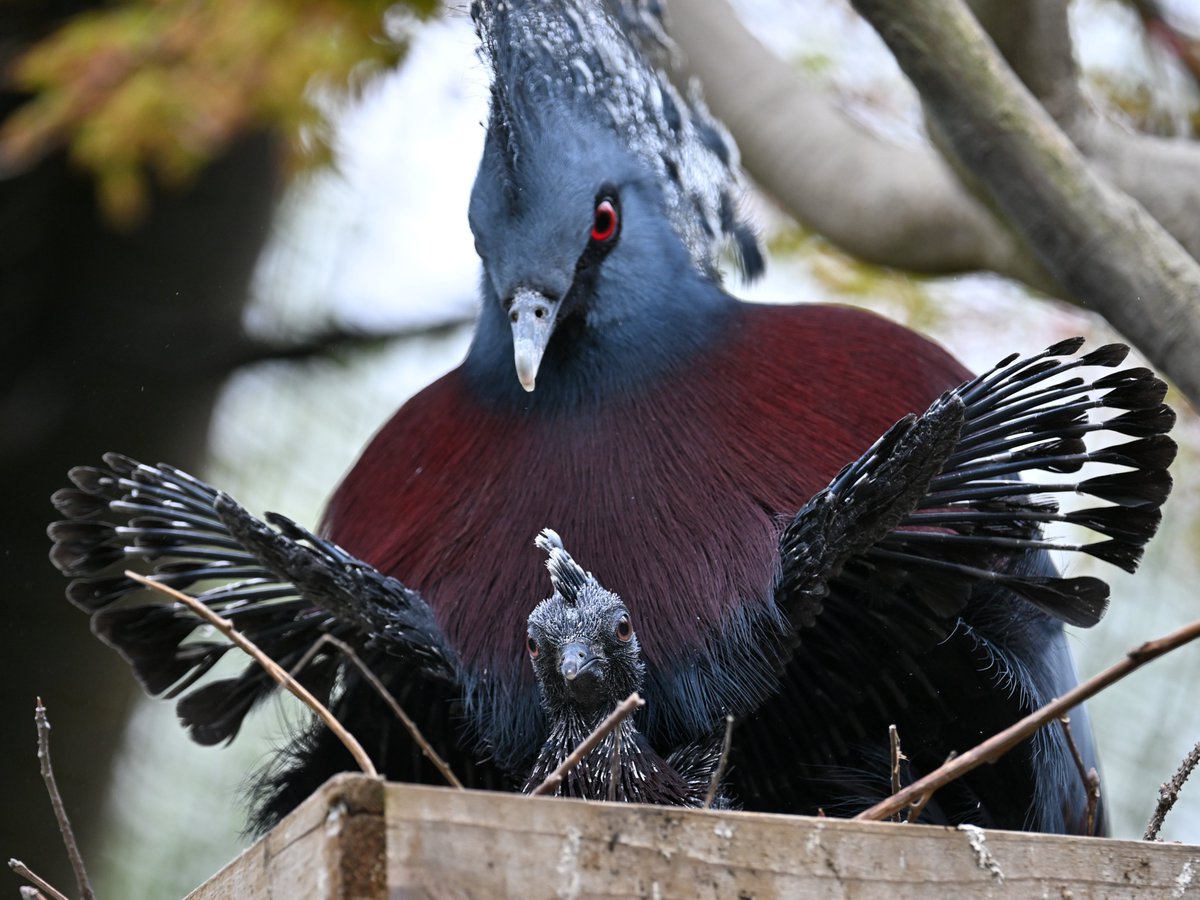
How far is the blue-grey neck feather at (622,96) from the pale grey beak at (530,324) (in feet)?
0.64

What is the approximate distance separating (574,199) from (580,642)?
1.74 ft

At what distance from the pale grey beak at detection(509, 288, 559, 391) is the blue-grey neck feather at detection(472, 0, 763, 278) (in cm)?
20

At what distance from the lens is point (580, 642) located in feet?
5.15

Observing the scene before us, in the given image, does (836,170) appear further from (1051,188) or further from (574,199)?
(574,199)

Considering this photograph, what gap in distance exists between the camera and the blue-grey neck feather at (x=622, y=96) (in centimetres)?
188

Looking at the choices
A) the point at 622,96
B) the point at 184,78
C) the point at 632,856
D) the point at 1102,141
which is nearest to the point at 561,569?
the point at 632,856

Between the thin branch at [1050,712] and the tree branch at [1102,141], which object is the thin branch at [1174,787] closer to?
the thin branch at [1050,712]

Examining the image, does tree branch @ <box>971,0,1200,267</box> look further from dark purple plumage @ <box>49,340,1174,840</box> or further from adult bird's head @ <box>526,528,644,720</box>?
adult bird's head @ <box>526,528,644,720</box>

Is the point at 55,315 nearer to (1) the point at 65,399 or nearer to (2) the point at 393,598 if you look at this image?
(1) the point at 65,399

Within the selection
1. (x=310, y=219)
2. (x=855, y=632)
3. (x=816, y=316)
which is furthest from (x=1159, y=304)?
(x=310, y=219)

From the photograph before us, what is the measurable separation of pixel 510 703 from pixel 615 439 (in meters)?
0.33

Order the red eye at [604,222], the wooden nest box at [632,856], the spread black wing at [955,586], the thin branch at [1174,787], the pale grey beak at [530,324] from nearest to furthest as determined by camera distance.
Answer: the wooden nest box at [632,856]
the thin branch at [1174,787]
the spread black wing at [955,586]
the pale grey beak at [530,324]
the red eye at [604,222]

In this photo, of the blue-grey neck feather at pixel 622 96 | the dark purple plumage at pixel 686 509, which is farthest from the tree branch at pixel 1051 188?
the blue-grey neck feather at pixel 622 96

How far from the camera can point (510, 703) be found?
68.2 inches
